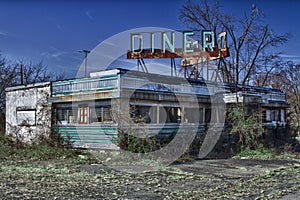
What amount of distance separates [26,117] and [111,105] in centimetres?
571

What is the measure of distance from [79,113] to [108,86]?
2.27 metres

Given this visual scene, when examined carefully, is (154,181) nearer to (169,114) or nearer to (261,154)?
(261,154)

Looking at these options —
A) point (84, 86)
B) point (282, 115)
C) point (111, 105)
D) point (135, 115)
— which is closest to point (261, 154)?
point (135, 115)

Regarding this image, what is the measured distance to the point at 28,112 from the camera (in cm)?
1727

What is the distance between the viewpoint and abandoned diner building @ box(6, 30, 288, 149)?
13.8 m

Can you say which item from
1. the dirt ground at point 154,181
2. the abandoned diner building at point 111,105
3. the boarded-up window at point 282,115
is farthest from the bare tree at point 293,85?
the dirt ground at point 154,181

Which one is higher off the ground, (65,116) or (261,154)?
(65,116)

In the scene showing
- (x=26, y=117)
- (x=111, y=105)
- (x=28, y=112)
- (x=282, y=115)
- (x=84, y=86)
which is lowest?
(x=26, y=117)

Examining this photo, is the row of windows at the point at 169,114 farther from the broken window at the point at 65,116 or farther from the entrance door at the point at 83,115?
the broken window at the point at 65,116

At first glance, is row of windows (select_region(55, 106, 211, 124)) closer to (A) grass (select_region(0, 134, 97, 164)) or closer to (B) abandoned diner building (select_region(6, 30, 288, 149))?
(B) abandoned diner building (select_region(6, 30, 288, 149))

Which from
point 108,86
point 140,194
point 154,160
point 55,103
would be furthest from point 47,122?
point 140,194

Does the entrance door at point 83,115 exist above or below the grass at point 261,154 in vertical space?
above

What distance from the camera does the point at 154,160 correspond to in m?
12.2

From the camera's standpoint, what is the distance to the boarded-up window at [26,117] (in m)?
16.9
